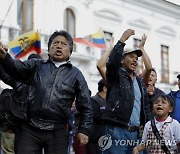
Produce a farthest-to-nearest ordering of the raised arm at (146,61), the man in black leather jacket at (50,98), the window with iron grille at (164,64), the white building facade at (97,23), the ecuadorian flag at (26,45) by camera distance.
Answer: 1. the window with iron grille at (164,64)
2. the white building facade at (97,23)
3. the ecuadorian flag at (26,45)
4. the raised arm at (146,61)
5. the man in black leather jacket at (50,98)

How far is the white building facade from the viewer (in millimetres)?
17219

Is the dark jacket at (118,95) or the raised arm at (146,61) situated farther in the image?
the raised arm at (146,61)

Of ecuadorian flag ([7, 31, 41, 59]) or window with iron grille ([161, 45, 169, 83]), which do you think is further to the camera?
window with iron grille ([161, 45, 169, 83])

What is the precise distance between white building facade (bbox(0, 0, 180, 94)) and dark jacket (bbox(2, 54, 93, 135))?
493 inches

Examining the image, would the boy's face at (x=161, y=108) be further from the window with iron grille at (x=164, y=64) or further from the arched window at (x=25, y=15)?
Result: the window with iron grille at (x=164, y=64)

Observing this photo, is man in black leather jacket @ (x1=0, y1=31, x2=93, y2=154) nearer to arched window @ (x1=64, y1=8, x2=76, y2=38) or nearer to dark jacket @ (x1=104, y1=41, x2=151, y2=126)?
dark jacket @ (x1=104, y1=41, x2=151, y2=126)

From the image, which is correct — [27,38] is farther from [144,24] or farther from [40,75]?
[144,24]

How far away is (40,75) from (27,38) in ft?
14.1

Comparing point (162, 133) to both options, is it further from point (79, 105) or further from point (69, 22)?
point (69, 22)

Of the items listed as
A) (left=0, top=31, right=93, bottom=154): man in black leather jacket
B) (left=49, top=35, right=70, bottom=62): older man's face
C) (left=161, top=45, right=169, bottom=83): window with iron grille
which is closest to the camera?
(left=0, top=31, right=93, bottom=154): man in black leather jacket

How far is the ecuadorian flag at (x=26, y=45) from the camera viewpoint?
25.7 feet

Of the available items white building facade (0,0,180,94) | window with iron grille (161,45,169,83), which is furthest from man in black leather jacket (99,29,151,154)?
window with iron grille (161,45,169,83)

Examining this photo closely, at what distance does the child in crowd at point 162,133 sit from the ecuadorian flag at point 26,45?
400cm

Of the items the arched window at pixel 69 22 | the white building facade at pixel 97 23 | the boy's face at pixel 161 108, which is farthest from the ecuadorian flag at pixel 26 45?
the arched window at pixel 69 22
